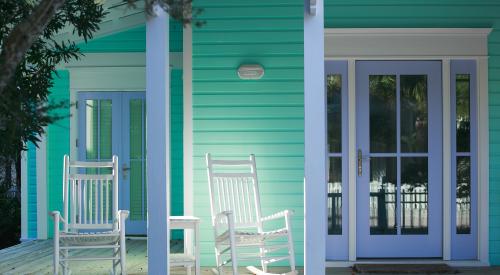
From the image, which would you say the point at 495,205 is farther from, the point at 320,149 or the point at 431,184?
the point at 320,149

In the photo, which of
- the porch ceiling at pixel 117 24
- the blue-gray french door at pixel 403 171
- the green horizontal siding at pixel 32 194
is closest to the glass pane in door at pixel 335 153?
the blue-gray french door at pixel 403 171

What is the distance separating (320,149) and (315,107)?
0.23 m

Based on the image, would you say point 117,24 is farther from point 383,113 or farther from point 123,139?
point 383,113

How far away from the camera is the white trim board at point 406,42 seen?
6.80 metres

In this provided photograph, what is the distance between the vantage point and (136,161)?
889cm

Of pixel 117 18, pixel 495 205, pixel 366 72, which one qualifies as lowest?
pixel 495 205

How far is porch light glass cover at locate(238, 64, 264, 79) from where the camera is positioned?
6809 millimetres

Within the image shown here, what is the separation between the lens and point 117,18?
8312 millimetres

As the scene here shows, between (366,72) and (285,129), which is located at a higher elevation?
(366,72)

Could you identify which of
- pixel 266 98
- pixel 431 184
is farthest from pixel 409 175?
pixel 266 98

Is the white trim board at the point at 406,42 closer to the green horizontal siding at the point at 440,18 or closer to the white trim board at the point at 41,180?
the green horizontal siding at the point at 440,18

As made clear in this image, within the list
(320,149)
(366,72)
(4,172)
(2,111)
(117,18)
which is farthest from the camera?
(4,172)

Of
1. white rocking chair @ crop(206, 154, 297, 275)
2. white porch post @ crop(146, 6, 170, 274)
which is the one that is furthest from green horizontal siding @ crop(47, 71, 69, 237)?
white porch post @ crop(146, 6, 170, 274)

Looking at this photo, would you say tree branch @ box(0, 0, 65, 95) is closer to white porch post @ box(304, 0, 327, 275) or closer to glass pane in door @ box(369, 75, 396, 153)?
white porch post @ box(304, 0, 327, 275)
